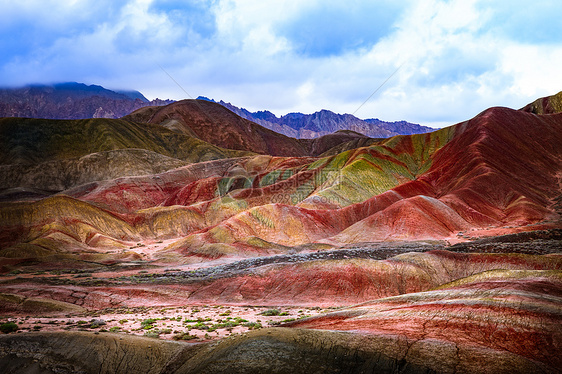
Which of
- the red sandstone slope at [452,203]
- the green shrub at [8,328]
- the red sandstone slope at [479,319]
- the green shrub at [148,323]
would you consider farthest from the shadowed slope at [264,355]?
the red sandstone slope at [452,203]

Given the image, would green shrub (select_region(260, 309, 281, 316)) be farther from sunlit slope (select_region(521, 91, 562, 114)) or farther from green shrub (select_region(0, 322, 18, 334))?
sunlit slope (select_region(521, 91, 562, 114))

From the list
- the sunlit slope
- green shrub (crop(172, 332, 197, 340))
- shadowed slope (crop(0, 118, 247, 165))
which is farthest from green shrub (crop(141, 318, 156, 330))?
the sunlit slope

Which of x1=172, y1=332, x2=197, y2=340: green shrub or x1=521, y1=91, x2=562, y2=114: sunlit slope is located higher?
x1=521, y1=91, x2=562, y2=114: sunlit slope

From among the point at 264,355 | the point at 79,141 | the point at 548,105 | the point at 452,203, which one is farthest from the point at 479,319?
the point at 79,141

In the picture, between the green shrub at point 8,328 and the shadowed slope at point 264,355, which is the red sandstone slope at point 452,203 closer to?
the green shrub at point 8,328

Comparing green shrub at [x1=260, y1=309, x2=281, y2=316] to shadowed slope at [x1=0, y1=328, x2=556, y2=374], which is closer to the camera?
shadowed slope at [x1=0, y1=328, x2=556, y2=374]

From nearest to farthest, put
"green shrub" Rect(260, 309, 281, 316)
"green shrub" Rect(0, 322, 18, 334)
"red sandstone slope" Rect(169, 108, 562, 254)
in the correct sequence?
"green shrub" Rect(0, 322, 18, 334), "green shrub" Rect(260, 309, 281, 316), "red sandstone slope" Rect(169, 108, 562, 254)

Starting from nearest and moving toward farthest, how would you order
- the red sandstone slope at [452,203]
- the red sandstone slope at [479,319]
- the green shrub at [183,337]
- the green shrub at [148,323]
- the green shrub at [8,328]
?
the red sandstone slope at [479,319]
the green shrub at [183,337]
the green shrub at [8,328]
the green shrub at [148,323]
the red sandstone slope at [452,203]

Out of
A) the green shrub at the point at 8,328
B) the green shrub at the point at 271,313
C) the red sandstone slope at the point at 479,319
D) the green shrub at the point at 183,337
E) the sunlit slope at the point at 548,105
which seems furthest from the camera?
the sunlit slope at the point at 548,105

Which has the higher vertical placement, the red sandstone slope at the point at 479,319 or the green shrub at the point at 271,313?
the red sandstone slope at the point at 479,319

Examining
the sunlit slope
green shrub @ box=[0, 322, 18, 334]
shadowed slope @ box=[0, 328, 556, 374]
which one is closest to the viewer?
shadowed slope @ box=[0, 328, 556, 374]

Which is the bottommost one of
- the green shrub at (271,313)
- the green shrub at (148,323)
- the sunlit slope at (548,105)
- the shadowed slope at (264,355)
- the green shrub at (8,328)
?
the green shrub at (271,313)

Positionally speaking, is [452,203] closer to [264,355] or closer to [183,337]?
[183,337]
